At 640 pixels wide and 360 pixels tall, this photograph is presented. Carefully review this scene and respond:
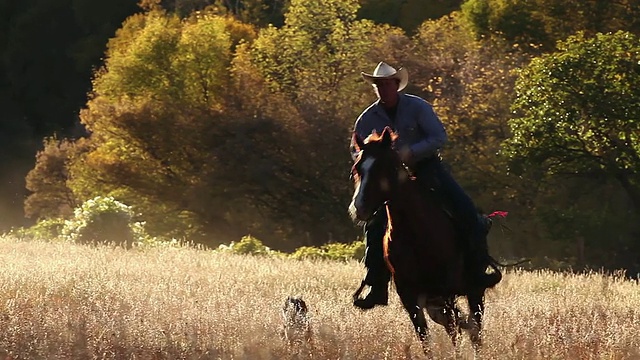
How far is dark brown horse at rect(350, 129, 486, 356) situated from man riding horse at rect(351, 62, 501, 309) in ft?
0.38

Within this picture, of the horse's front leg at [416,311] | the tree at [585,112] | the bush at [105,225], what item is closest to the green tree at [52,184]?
the tree at [585,112]

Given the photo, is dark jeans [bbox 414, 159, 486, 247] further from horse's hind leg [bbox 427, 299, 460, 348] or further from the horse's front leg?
the horse's front leg

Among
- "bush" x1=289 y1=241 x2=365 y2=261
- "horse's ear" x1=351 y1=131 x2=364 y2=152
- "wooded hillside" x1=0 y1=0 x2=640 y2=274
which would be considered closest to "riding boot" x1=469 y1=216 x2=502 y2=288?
"horse's ear" x1=351 y1=131 x2=364 y2=152

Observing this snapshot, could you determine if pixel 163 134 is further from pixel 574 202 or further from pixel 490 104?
pixel 574 202

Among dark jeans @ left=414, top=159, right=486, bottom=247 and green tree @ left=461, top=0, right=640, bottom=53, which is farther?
green tree @ left=461, top=0, right=640, bottom=53

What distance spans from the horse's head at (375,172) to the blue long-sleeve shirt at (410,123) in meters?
0.56

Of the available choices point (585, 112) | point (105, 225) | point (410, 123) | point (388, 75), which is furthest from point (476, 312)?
point (585, 112)

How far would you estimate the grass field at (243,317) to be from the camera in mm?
10391

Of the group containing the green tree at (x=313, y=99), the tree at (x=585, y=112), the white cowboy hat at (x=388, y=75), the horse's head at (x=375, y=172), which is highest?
the green tree at (x=313, y=99)

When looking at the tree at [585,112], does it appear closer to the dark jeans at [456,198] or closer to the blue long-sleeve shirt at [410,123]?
the blue long-sleeve shirt at [410,123]

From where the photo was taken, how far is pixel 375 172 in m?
9.96

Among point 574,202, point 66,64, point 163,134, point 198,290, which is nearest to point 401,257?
point 198,290

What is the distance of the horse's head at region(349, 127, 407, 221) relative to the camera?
978cm

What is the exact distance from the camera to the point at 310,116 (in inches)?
2232
